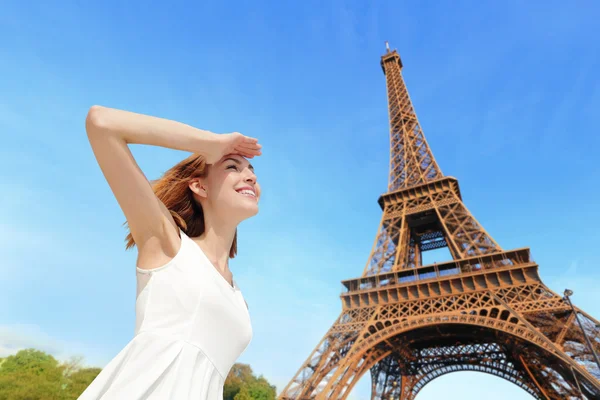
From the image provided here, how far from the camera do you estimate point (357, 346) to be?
1617cm

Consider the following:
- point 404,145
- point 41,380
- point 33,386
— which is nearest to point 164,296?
point 33,386

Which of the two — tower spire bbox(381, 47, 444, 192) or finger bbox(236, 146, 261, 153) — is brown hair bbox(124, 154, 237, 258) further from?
tower spire bbox(381, 47, 444, 192)

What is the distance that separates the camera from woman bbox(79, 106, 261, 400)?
3.86ft

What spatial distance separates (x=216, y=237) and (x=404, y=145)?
29257mm

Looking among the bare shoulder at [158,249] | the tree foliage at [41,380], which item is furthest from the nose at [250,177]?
the tree foliage at [41,380]

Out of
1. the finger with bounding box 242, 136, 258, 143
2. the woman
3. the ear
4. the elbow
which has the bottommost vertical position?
the woman

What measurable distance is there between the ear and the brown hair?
3 centimetres

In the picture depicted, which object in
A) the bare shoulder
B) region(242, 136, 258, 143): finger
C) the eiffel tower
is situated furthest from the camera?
the eiffel tower

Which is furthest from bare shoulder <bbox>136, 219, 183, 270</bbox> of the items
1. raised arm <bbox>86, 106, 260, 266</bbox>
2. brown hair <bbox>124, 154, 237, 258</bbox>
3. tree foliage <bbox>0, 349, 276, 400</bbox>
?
tree foliage <bbox>0, 349, 276, 400</bbox>

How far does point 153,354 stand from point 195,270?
329mm

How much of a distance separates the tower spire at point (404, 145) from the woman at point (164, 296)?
24.8m

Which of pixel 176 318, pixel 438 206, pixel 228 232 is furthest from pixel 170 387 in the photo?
pixel 438 206

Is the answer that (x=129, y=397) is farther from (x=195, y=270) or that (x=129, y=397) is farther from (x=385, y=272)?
(x=385, y=272)

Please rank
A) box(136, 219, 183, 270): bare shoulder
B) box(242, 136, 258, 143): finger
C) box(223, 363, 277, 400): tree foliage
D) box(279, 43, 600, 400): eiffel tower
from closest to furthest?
box(136, 219, 183, 270): bare shoulder
box(242, 136, 258, 143): finger
box(279, 43, 600, 400): eiffel tower
box(223, 363, 277, 400): tree foliage
